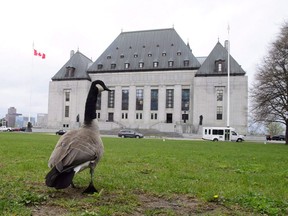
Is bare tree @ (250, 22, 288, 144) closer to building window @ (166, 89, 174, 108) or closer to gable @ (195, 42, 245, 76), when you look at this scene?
gable @ (195, 42, 245, 76)

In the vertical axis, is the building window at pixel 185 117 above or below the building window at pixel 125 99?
below

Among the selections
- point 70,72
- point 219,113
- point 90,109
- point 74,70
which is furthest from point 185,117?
point 90,109

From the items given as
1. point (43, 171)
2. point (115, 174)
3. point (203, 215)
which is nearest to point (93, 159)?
point (203, 215)

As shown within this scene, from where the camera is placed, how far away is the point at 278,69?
33.7 m

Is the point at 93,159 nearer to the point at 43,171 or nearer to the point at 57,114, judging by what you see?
the point at 43,171

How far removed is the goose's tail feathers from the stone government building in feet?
222

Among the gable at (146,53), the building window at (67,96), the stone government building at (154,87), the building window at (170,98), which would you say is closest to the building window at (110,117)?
the stone government building at (154,87)

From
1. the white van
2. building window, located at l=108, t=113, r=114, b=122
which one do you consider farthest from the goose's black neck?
building window, located at l=108, t=113, r=114, b=122

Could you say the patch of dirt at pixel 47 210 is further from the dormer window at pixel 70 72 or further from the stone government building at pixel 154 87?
the dormer window at pixel 70 72

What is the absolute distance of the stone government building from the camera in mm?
72312

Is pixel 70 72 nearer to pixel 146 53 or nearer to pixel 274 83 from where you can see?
pixel 146 53

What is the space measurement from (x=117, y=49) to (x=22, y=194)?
8289 cm

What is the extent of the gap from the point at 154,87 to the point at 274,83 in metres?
47.8

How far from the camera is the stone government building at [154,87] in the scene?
7231 cm
